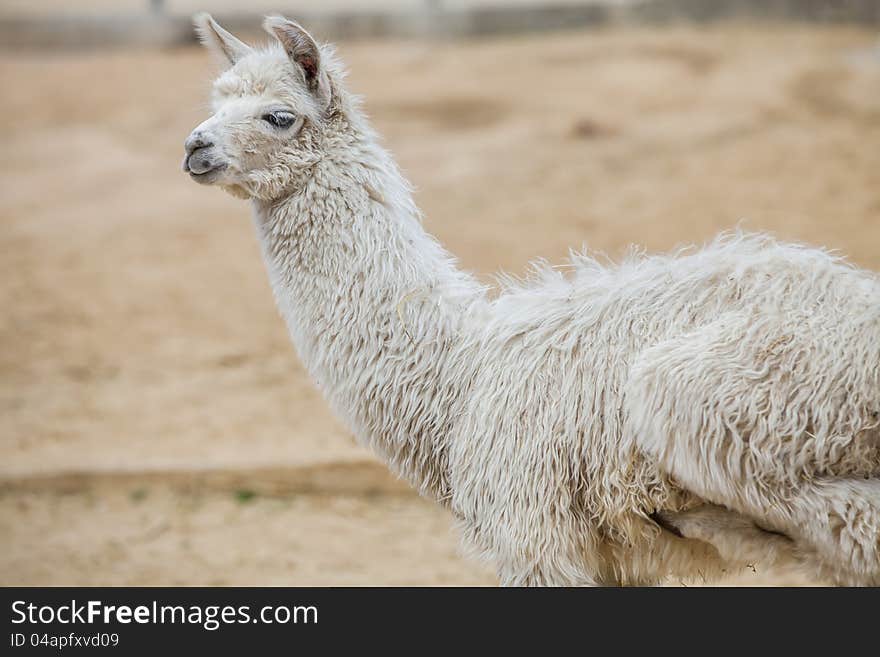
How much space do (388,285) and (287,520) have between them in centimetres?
274

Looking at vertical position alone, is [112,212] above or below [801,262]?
above

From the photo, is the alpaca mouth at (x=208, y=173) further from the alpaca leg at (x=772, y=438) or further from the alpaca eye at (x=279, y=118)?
the alpaca leg at (x=772, y=438)

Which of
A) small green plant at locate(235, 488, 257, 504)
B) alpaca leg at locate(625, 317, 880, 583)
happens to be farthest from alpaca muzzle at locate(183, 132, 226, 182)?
small green plant at locate(235, 488, 257, 504)

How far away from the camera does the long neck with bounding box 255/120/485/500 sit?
344 centimetres

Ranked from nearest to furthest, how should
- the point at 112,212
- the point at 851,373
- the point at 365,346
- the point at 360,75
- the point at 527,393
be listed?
the point at 851,373 < the point at 527,393 < the point at 365,346 < the point at 112,212 < the point at 360,75

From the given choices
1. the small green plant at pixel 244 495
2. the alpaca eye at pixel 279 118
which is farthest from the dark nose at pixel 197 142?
the small green plant at pixel 244 495

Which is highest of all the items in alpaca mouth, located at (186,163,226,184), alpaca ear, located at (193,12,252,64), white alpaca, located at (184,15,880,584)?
alpaca ear, located at (193,12,252,64)

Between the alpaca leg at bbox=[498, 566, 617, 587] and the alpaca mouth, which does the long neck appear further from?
the alpaca leg at bbox=[498, 566, 617, 587]

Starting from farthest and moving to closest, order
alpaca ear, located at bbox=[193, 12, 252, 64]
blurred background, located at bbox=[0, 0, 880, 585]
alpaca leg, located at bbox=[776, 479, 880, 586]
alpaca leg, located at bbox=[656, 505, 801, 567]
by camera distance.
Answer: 1. blurred background, located at bbox=[0, 0, 880, 585]
2. alpaca ear, located at bbox=[193, 12, 252, 64]
3. alpaca leg, located at bbox=[656, 505, 801, 567]
4. alpaca leg, located at bbox=[776, 479, 880, 586]

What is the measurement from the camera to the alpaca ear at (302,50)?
3348 millimetres

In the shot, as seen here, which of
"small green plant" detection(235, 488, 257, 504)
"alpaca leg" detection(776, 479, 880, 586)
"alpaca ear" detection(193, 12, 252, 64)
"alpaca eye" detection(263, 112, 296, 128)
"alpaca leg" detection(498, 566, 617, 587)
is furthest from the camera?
"small green plant" detection(235, 488, 257, 504)
